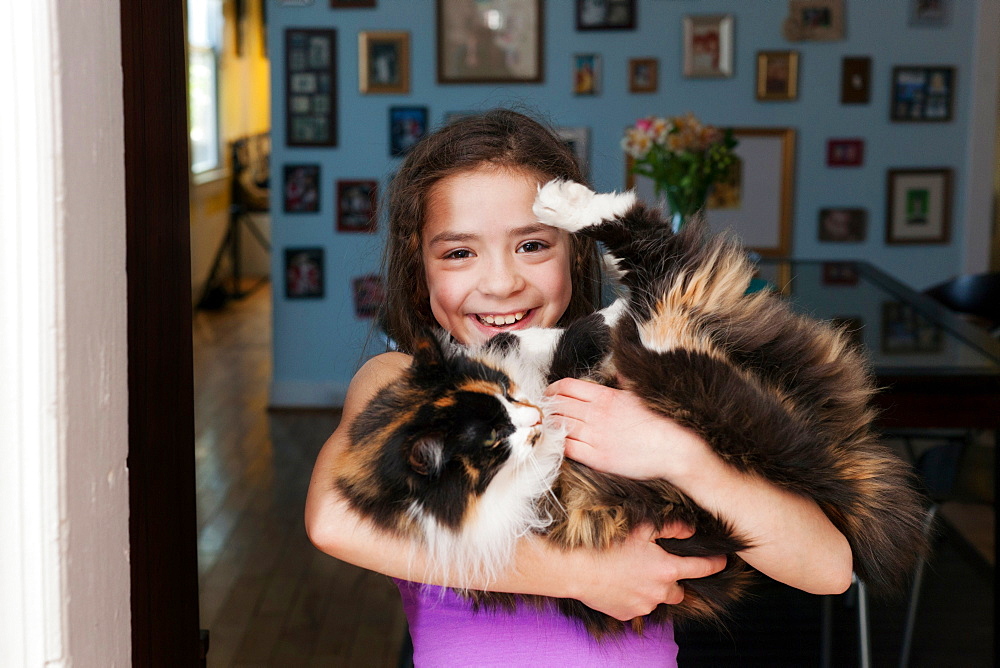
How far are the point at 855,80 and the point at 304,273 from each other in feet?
9.85

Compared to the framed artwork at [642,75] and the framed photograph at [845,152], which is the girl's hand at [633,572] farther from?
the framed photograph at [845,152]

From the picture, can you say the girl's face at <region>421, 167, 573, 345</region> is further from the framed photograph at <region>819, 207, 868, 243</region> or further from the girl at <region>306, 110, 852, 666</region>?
the framed photograph at <region>819, 207, 868, 243</region>

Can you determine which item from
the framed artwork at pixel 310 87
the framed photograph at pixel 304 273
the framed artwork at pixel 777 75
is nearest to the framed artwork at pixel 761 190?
the framed artwork at pixel 777 75

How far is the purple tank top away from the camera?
121 centimetres

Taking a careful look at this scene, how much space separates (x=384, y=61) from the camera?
4.75 meters

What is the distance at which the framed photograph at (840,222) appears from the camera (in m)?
4.77

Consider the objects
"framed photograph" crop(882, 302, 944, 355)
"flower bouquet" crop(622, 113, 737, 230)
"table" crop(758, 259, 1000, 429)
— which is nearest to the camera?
"table" crop(758, 259, 1000, 429)

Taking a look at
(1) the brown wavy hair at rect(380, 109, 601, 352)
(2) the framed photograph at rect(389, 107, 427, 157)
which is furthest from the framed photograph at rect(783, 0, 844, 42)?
(1) the brown wavy hair at rect(380, 109, 601, 352)

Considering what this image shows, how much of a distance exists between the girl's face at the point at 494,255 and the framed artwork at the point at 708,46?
11.6 feet

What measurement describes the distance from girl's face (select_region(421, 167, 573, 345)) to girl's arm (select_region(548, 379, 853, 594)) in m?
0.29

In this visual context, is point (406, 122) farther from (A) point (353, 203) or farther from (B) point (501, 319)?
(B) point (501, 319)

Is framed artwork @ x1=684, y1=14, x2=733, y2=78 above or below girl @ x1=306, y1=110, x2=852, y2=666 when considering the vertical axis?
above

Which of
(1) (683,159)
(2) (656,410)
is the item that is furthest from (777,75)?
(2) (656,410)

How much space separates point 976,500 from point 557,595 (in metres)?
1.78
